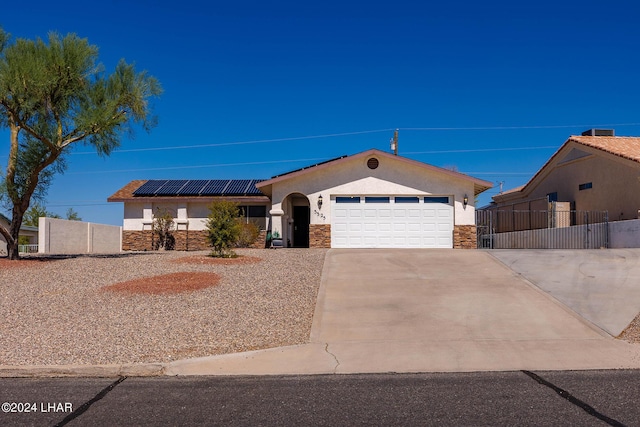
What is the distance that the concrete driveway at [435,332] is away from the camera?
336 inches

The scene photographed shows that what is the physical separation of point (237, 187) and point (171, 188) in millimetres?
3441

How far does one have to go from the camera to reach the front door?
1128 inches

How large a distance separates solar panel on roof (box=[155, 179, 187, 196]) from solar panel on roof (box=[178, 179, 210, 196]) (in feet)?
0.88

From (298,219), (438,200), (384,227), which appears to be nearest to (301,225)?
(298,219)

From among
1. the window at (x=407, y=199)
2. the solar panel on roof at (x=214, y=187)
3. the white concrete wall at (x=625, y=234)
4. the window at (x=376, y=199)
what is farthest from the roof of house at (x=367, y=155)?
the solar panel on roof at (x=214, y=187)

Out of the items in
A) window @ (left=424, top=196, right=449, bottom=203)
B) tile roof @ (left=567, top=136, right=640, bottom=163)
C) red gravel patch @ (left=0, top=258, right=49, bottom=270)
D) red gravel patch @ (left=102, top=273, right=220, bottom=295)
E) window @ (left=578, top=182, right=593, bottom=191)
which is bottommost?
red gravel patch @ (left=102, top=273, right=220, bottom=295)

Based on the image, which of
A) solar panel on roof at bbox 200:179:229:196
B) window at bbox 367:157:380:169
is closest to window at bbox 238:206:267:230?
solar panel on roof at bbox 200:179:229:196

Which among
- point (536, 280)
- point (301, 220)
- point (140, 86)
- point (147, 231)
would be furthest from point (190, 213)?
point (536, 280)

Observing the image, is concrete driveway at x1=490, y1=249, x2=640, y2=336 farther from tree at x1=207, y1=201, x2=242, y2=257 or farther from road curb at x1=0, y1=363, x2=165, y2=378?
tree at x1=207, y1=201, x2=242, y2=257

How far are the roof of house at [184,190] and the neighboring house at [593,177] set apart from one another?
15.0 metres

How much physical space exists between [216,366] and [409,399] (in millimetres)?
3035

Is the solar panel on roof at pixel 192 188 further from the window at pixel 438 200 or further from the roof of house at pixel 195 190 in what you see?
the window at pixel 438 200

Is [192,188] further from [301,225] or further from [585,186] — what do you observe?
[585,186]

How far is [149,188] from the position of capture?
3102cm
